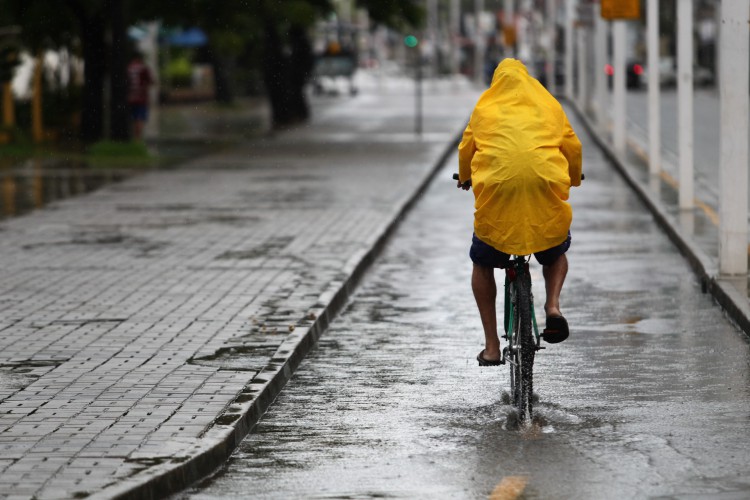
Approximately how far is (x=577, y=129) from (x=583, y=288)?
28.1m

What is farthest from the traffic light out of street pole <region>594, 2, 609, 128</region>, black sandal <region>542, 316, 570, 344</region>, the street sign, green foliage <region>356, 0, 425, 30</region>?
black sandal <region>542, 316, 570, 344</region>

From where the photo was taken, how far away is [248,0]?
33.4m

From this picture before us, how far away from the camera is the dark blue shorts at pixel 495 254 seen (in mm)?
8477

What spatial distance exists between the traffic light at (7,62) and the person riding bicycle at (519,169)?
2315 cm

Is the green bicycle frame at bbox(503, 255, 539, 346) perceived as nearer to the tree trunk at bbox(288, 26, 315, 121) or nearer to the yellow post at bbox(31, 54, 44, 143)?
the yellow post at bbox(31, 54, 44, 143)

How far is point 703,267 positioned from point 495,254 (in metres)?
5.61

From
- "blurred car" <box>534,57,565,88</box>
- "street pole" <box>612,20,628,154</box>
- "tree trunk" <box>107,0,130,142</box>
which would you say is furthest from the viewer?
"blurred car" <box>534,57,565,88</box>

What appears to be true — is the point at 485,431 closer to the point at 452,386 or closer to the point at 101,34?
the point at 452,386

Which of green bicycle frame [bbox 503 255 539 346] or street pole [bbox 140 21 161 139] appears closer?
green bicycle frame [bbox 503 255 539 346]

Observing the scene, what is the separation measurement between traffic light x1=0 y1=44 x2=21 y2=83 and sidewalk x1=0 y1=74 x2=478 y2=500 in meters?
6.30

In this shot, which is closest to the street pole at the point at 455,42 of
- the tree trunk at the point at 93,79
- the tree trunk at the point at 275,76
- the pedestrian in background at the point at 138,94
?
the tree trunk at the point at 275,76

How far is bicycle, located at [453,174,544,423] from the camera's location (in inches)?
322

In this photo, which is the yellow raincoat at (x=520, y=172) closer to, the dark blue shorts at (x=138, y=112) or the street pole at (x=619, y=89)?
A: the street pole at (x=619, y=89)

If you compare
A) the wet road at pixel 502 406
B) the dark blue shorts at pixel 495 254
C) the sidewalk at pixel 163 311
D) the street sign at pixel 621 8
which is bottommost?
the wet road at pixel 502 406
